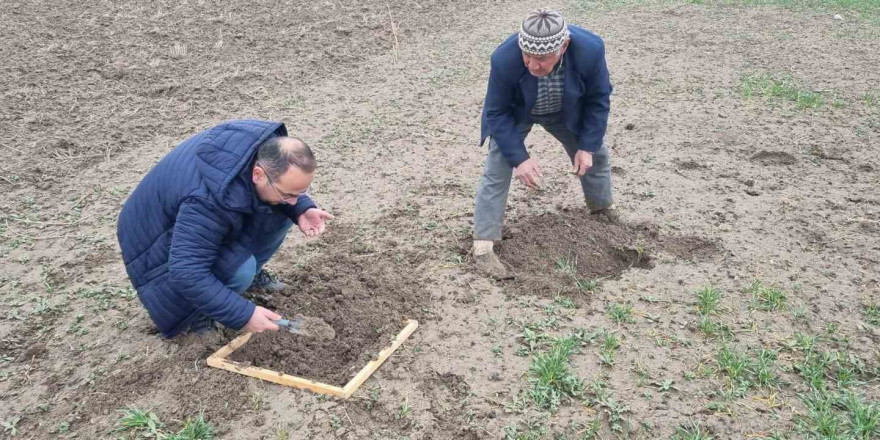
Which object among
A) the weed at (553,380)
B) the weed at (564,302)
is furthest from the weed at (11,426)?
the weed at (564,302)

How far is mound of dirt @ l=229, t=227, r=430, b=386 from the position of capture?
3.65 meters

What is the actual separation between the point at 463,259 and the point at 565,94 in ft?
4.27

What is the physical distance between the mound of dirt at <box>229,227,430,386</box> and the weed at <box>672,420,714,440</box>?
1541 mm

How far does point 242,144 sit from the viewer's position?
10.8 ft

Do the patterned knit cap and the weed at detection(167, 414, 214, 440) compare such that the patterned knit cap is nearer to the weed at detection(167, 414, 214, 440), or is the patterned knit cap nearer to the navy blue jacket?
the navy blue jacket

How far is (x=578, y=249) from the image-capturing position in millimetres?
4648

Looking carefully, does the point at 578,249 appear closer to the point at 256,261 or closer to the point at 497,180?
the point at 497,180

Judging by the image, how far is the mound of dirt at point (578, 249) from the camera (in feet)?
14.4

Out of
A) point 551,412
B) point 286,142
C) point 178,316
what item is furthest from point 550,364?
point 178,316

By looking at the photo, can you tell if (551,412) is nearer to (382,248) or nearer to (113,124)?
(382,248)

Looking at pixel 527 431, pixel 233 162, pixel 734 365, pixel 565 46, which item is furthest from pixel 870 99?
pixel 233 162

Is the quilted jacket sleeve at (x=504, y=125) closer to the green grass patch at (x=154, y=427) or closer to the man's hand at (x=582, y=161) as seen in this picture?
the man's hand at (x=582, y=161)

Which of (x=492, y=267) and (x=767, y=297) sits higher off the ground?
(x=492, y=267)

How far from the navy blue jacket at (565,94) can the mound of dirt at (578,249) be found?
705mm
